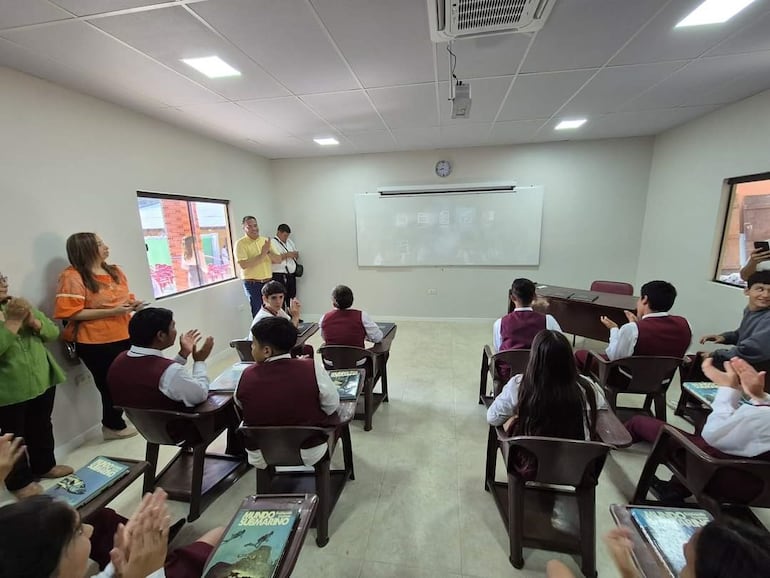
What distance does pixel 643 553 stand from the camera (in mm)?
940

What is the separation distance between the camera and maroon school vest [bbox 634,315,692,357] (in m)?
2.21

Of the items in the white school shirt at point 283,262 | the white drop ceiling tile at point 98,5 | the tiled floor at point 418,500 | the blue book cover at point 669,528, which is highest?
the white drop ceiling tile at point 98,5

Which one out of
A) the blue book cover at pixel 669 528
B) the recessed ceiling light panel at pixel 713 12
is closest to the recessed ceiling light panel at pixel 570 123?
the recessed ceiling light panel at pixel 713 12

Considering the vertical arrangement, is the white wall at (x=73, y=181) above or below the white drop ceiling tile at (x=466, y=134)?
below

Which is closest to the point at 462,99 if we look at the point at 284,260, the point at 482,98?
the point at 482,98

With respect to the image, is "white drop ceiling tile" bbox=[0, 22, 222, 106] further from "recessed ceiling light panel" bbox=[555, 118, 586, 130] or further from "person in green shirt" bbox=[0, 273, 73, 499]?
"recessed ceiling light panel" bbox=[555, 118, 586, 130]

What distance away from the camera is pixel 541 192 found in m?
4.77

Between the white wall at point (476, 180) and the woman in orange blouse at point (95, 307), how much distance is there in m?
3.30

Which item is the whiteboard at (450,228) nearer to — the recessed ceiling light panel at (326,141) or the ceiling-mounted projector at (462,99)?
the recessed ceiling light panel at (326,141)

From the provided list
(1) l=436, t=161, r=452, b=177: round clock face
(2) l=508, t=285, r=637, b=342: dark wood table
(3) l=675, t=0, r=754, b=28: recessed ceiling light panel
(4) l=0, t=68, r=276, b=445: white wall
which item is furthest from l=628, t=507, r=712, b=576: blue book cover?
(1) l=436, t=161, r=452, b=177: round clock face

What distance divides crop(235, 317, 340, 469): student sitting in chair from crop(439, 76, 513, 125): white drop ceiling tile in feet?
7.55

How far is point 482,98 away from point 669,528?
3.10 m

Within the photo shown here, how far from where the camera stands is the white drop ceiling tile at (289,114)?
2803mm

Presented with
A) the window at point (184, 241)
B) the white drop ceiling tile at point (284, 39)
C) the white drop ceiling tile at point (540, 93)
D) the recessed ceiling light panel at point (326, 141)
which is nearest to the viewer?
the white drop ceiling tile at point (284, 39)
